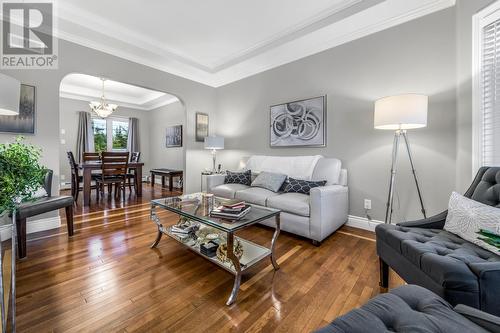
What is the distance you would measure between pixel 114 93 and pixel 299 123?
546 centimetres

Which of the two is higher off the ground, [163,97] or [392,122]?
[163,97]

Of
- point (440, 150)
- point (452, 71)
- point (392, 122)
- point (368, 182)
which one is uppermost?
point (452, 71)

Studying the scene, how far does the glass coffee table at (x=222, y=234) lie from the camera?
1458 millimetres

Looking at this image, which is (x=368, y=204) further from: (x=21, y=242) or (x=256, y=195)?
(x=21, y=242)

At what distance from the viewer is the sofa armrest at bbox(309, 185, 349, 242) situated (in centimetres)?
216

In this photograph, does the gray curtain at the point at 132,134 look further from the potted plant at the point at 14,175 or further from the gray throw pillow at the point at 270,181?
the potted plant at the point at 14,175

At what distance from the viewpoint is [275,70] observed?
12.1ft

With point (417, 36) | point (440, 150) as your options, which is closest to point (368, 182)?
point (440, 150)

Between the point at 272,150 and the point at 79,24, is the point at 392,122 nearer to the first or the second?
the point at 272,150

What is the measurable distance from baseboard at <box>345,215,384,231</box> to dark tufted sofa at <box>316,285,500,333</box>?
6.50ft

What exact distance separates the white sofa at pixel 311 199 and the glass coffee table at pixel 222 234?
49cm

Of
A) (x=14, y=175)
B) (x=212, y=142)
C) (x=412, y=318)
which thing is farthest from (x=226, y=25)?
(x=412, y=318)

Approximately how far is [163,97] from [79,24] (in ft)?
11.2

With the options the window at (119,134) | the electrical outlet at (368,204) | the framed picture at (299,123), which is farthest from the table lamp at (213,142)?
the window at (119,134)
